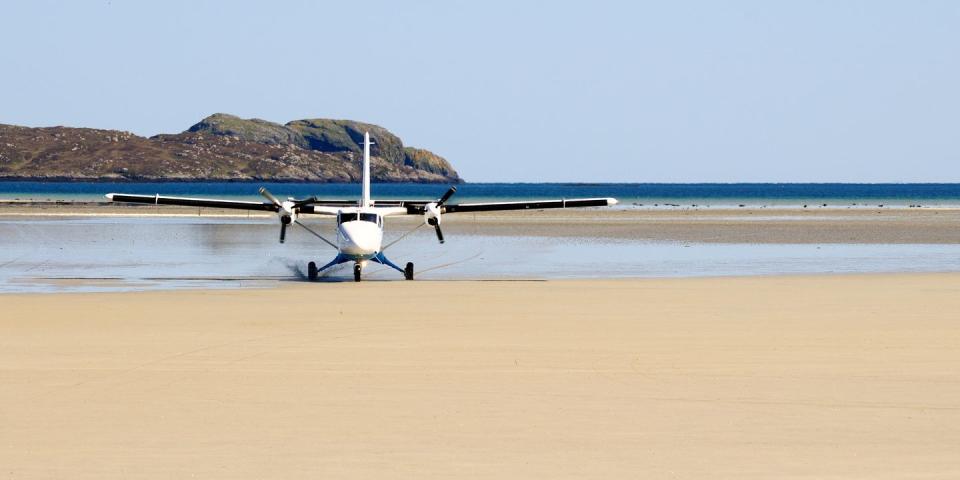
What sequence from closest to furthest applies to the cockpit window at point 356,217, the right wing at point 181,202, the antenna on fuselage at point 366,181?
the cockpit window at point 356,217 < the right wing at point 181,202 < the antenna on fuselage at point 366,181

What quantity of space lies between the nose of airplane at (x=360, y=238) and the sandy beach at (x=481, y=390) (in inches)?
293

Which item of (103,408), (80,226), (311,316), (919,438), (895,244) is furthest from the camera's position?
(80,226)

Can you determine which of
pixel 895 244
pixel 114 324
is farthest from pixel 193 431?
pixel 895 244

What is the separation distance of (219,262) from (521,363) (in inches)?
752

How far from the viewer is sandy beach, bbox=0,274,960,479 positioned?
314 inches

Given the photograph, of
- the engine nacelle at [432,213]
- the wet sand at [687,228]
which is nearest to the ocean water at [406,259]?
the engine nacelle at [432,213]

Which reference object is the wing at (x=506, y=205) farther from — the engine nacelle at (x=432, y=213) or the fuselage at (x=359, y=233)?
the fuselage at (x=359, y=233)

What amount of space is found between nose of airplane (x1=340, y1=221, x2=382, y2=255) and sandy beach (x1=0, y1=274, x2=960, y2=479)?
745cm

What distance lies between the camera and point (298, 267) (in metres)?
30.0

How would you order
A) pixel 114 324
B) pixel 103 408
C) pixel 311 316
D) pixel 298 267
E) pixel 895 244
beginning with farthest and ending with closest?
pixel 895 244, pixel 298 267, pixel 311 316, pixel 114 324, pixel 103 408

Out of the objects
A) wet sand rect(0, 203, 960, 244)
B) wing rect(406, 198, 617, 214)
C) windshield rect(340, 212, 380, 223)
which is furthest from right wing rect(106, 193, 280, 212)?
wet sand rect(0, 203, 960, 244)

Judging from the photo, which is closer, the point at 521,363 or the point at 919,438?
the point at 919,438

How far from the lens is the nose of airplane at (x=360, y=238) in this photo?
2602cm

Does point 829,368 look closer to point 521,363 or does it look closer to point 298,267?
point 521,363
